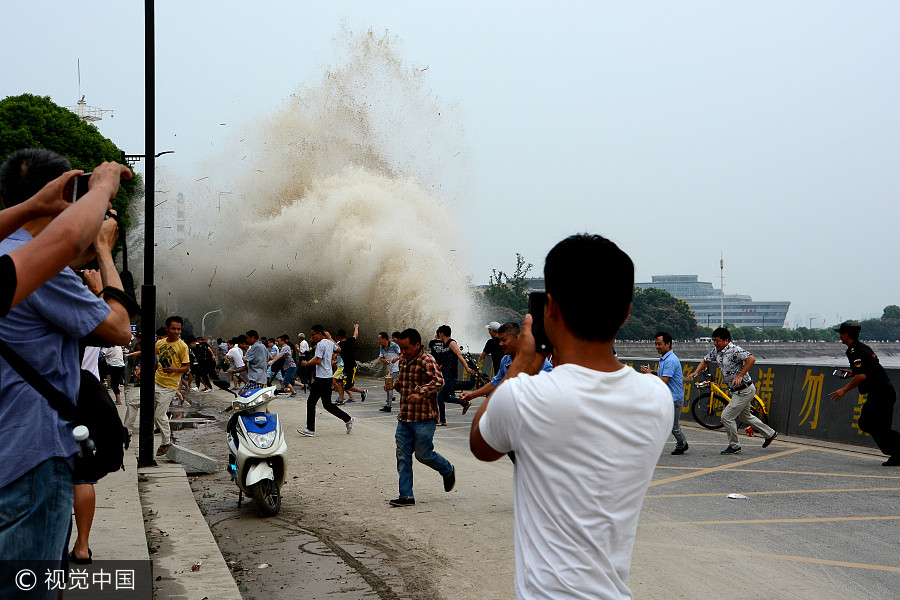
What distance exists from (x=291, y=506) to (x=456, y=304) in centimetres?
3501

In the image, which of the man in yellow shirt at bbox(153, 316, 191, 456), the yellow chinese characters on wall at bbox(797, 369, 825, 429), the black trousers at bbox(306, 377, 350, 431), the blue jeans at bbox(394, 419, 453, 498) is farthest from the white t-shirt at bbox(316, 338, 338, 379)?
the yellow chinese characters on wall at bbox(797, 369, 825, 429)

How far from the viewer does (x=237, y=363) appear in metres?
23.3

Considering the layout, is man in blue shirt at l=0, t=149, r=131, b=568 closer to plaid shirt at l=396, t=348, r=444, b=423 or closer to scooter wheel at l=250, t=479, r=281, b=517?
scooter wheel at l=250, t=479, r=281, b=517

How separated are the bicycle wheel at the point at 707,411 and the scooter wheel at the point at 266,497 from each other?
942 cm

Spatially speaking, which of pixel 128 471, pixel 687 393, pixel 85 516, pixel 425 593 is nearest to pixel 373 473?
pixel 128 471

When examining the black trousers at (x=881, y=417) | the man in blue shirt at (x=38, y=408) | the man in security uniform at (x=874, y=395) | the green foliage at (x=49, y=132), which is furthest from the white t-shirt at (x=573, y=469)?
the green foliage at (x=49, y=132)

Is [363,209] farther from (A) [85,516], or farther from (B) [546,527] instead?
(B) [546,527]

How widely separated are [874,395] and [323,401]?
8.04 m

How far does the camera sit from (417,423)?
791 centimetres

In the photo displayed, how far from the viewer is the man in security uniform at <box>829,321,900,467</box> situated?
33.4 ft

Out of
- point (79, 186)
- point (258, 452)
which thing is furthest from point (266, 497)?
point (79, 186)

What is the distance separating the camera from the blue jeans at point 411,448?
7812 mm

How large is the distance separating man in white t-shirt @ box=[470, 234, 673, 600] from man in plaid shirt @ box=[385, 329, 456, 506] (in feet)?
18.7

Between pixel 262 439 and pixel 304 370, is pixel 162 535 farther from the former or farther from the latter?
pixel 304 370
